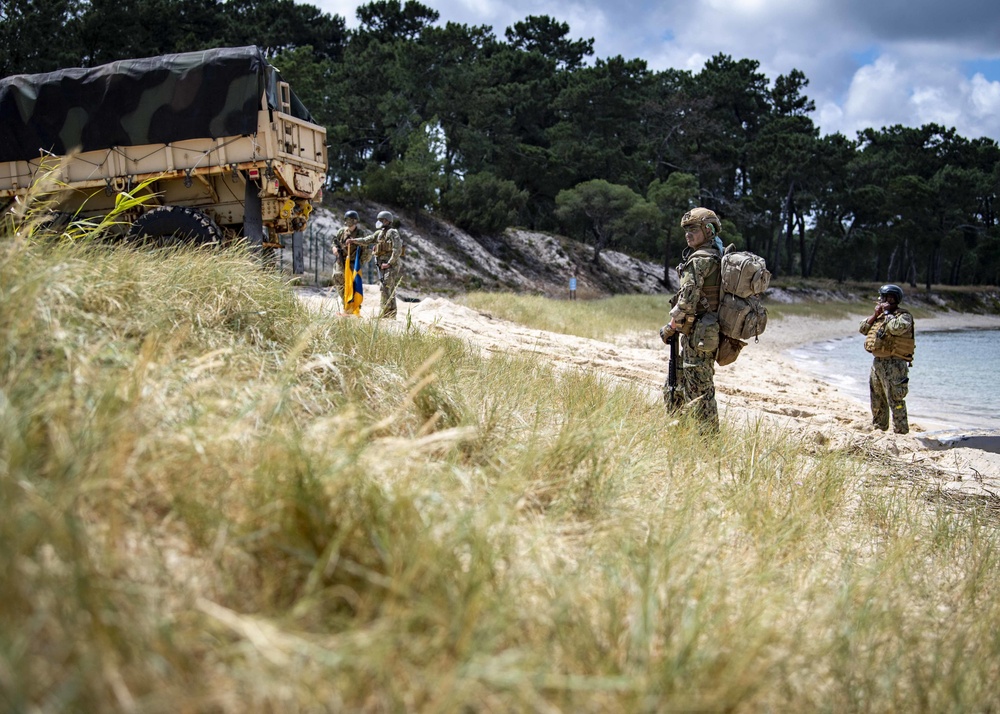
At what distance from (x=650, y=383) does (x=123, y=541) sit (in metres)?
6.59

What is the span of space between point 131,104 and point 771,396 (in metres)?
9.21

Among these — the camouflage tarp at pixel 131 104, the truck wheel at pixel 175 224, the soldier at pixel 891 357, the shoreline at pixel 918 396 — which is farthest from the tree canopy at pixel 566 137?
the soldier at pixel 891 357

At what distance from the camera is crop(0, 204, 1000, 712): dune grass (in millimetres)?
1511

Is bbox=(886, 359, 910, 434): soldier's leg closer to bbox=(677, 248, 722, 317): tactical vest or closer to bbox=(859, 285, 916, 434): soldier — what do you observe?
bbox=(859, 285, 916, 434): soldier

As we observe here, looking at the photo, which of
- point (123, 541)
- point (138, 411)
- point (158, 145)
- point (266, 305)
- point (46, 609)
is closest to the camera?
point (46, 609)

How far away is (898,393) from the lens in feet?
24.9

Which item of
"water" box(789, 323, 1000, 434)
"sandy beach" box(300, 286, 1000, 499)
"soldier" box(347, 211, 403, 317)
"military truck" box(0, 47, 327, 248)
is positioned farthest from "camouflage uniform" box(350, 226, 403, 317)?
"water" box(789, 323, 1000, 434)

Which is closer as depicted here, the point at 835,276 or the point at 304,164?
the point at 304,164

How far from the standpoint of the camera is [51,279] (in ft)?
9.23

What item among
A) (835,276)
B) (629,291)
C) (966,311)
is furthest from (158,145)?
(835,276)

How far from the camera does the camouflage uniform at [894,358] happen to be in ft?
24.9

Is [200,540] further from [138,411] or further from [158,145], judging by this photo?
[158,145]

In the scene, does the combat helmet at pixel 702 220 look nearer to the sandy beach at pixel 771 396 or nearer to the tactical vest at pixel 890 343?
the sandy beach at pixel 771 396

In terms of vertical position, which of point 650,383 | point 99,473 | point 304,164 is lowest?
point 650,383
